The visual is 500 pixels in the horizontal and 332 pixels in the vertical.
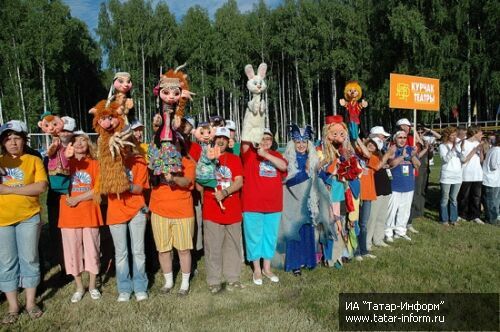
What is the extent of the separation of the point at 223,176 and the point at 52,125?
6.69 feet

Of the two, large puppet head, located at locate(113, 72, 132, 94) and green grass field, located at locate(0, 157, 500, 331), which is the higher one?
large puppet head, located at locate(113, 72, 132, 94)

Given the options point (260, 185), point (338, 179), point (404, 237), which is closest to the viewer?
point (260, 185)

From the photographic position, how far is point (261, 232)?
16.1 feet

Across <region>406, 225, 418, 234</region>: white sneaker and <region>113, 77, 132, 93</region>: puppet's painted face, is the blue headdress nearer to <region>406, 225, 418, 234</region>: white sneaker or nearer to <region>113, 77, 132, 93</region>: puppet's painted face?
<region>113, 77, 132, 93</region>: puppet's painted face

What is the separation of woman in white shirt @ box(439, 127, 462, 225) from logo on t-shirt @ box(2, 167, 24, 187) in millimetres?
7675

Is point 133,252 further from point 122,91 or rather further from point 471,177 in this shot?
point 471,177

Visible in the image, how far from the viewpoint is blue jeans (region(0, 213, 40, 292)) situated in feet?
13.2

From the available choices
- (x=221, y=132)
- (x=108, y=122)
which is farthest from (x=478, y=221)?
(x=108, y=122)

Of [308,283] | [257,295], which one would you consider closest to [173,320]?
[257,295]

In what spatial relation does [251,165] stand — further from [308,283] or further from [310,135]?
[308,283]

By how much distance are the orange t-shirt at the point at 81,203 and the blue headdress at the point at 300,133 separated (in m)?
2.46

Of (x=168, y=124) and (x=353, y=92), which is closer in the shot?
(x=168, y=124)

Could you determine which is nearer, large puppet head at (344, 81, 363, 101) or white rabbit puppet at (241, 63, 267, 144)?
white rabbit puppet at (241, 63, 267, 144)

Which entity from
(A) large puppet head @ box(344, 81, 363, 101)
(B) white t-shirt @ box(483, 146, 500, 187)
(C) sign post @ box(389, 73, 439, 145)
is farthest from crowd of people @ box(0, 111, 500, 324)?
(C) sign post @ box(389, 73, 439, 145)
